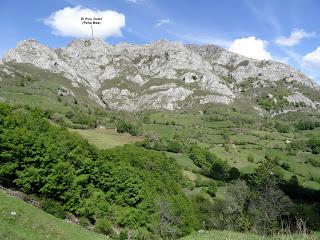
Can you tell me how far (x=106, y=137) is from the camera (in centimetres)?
16050

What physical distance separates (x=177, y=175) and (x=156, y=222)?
4599cm

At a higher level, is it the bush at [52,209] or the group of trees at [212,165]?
the bush at [52,209]

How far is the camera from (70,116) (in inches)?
6880

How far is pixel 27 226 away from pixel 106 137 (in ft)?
418

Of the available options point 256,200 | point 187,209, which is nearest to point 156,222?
point 187,209

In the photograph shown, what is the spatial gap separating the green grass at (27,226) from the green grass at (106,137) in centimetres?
10174

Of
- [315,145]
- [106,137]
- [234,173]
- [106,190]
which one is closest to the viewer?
[106,190]

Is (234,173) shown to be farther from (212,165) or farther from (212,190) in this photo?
(212,190)

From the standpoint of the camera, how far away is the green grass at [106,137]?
482 ft

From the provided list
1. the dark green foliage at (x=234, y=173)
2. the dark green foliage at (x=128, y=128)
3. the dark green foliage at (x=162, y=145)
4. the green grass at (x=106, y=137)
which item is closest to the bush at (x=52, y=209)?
the green grass at (x=106, y=137)

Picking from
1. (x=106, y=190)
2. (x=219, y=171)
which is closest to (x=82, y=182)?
(x=106, y=190)

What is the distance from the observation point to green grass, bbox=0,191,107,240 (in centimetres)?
2997

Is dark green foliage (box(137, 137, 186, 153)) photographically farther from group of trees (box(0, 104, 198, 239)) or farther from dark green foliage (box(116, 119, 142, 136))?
group of trees (box(0, 104, 198, 239))

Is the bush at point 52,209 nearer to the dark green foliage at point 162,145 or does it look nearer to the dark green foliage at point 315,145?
the dark green foliage at point 162,145
